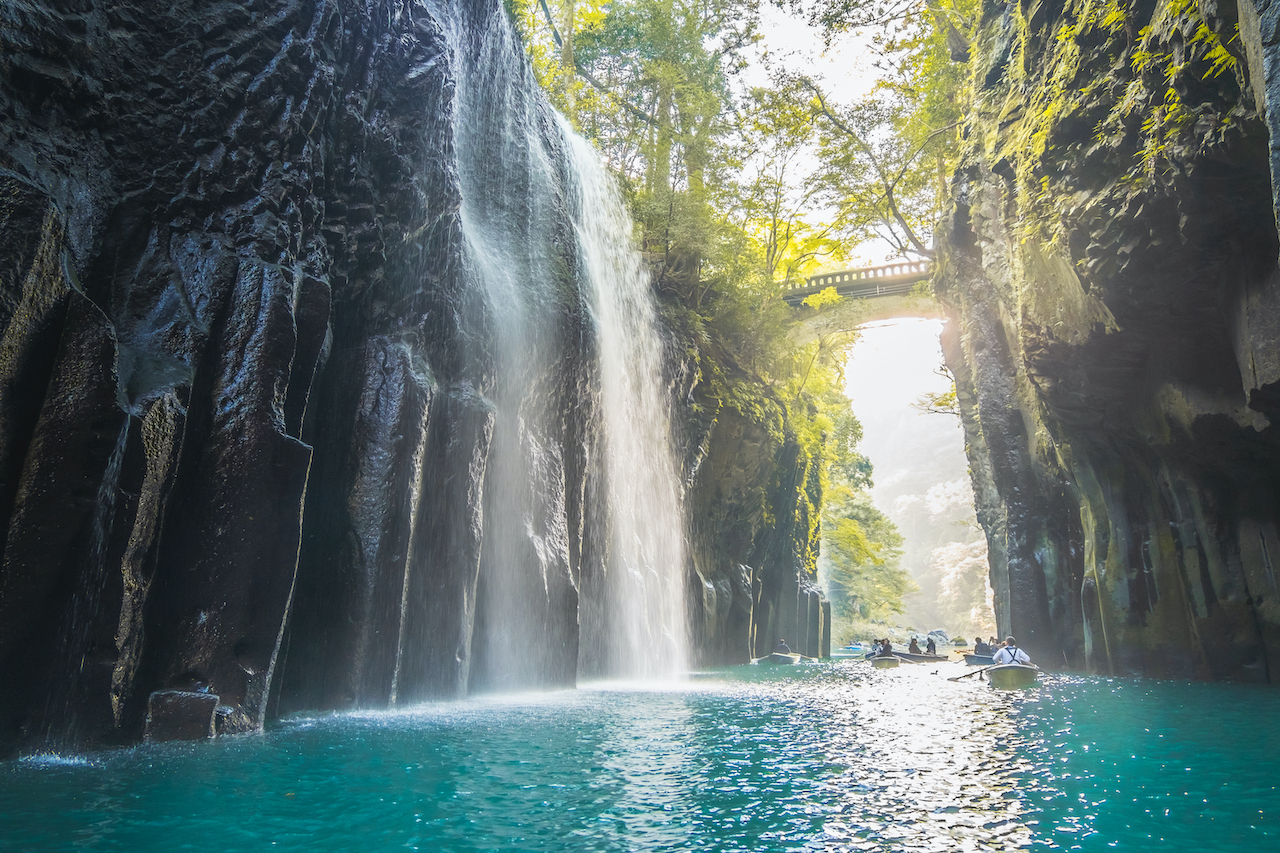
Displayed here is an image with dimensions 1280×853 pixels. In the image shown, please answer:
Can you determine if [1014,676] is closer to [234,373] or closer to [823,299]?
[234,373]

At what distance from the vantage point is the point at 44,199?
19.2ft

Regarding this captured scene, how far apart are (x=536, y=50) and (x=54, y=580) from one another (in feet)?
75.8

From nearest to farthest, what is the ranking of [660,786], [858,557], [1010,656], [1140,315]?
1. [660,786]
2. [1140,315]
3. [1010,656]
4. [858,557]

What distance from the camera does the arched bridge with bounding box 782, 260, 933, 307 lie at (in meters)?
32.2

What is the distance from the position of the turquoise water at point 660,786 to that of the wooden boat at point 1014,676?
14.9 feet

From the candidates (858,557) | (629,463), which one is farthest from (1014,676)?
(858,557)

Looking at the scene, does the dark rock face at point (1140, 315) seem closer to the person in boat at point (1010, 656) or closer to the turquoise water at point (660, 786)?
the person in boat at point (1010, 656)

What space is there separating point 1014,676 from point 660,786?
1075cm

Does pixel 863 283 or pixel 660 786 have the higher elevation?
pixel 863 283

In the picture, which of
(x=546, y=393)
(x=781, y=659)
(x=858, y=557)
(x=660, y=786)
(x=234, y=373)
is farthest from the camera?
(x=858, y=557)

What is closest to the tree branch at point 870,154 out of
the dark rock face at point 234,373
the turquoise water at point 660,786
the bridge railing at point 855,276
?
the bridge railing at point 855,276

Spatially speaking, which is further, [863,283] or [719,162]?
[863,283]

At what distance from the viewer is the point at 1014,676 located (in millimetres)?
13797

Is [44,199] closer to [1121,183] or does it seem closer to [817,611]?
[1121,183]
